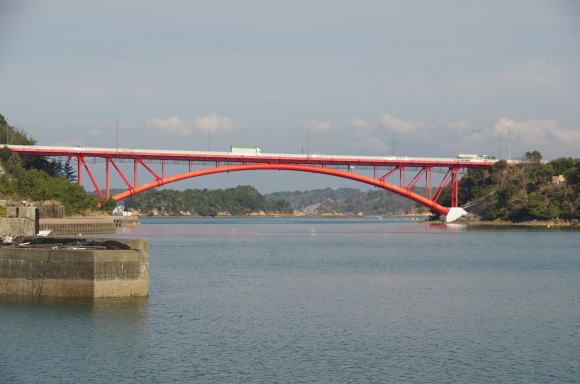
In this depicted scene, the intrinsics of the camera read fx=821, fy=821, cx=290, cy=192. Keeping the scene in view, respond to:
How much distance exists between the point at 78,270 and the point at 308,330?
1084 cm

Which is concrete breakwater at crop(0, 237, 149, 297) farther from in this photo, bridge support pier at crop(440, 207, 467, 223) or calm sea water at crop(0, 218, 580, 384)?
bridge support pier at crop(440, 207, 467, 223)

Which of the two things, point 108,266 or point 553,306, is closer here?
point 108,266

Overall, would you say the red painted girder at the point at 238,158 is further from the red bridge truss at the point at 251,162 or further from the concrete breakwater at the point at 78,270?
the concrete breakwater at the point at 78,270

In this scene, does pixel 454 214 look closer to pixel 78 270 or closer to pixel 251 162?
pixel 251 162

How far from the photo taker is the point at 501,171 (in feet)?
489

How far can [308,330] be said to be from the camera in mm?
30719

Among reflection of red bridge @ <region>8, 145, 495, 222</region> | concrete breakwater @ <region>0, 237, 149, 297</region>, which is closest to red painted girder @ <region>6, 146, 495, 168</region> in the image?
reflection of red bridge @ <region>8, 145, 495, 222</region>

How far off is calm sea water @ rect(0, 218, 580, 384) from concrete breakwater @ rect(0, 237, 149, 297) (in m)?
0.70

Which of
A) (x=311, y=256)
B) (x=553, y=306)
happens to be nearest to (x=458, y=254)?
(x=311, y=256)

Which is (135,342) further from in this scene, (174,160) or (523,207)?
(523,207)

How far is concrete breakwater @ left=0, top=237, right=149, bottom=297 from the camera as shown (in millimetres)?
34625

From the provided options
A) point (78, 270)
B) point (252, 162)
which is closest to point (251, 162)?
point (252, 162)

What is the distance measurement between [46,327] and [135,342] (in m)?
4.28

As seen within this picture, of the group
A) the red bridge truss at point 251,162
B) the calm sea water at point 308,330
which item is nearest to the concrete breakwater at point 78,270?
the calm sea water at point 308,330
